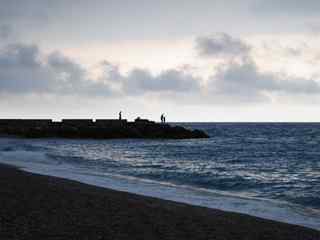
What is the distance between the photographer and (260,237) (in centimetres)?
1177

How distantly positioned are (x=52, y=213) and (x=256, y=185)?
46.2ft

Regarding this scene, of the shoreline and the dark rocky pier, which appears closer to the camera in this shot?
the shoreline

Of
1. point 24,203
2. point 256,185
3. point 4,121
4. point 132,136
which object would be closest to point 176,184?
point 256,185

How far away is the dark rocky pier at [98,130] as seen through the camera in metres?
81.5

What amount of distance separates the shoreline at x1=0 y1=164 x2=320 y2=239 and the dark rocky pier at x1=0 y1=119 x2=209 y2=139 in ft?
210

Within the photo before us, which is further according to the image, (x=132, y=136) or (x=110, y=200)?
(x=132, y=136)

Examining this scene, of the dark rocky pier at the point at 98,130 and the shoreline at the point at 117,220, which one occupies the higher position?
the dark rocky pier at the point at 98,130

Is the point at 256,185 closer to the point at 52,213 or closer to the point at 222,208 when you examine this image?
the point at 222,208

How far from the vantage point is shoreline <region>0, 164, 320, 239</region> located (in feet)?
36.4

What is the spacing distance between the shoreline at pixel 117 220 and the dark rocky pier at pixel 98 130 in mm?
64137

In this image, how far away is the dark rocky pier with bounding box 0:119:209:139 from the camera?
8150cm

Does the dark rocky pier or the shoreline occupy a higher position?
the dark rocky pier

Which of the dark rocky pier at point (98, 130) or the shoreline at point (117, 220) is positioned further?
the dark rocky pier at point (98, 130)

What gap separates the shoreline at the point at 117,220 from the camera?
11.1 meters
